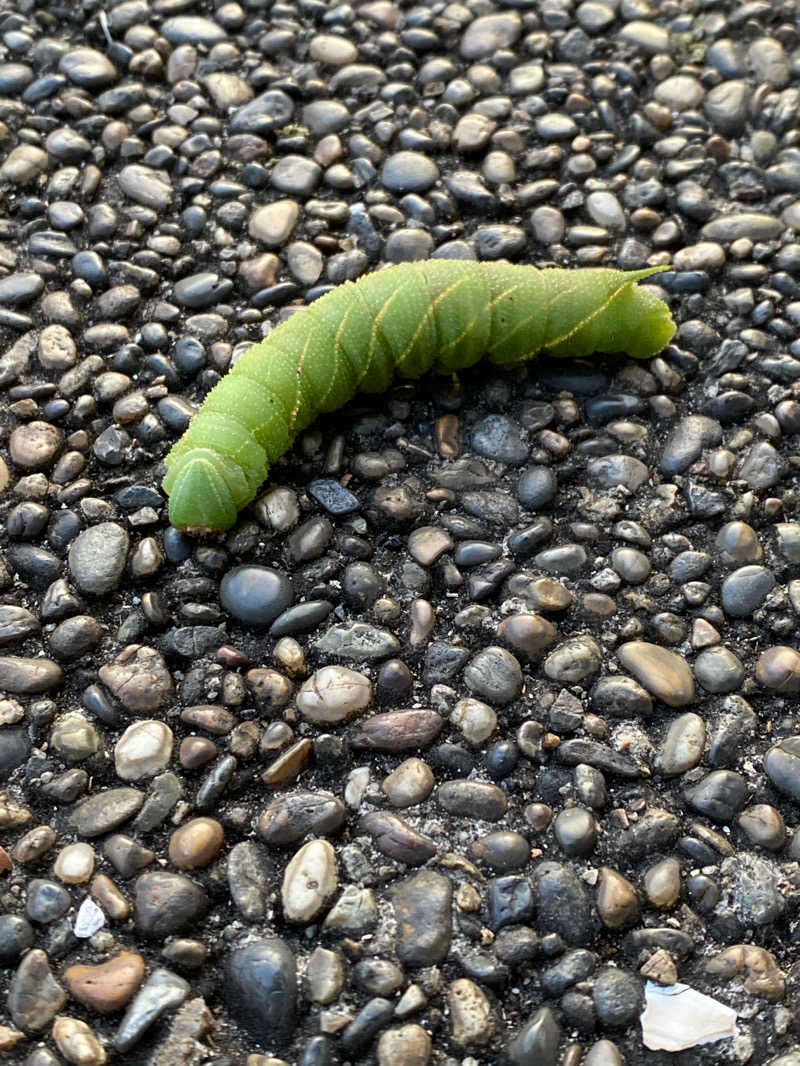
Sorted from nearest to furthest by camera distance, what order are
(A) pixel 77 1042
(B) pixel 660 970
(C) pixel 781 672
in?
(A) pixel 77 1042 → (B) pixel 660 970 → (C) pixel 781 672

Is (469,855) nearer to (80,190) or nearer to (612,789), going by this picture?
(612,789)

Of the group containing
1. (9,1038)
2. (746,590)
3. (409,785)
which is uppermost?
(746,590)

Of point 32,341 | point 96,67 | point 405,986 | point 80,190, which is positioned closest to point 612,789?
point 405,986

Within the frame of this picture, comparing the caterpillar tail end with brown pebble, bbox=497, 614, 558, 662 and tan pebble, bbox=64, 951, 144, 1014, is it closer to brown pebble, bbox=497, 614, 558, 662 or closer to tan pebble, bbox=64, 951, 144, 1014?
brown pebble, bbox=497, 614, 558, 662

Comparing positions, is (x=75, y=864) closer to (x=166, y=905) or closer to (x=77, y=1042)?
(x=166, y=905)

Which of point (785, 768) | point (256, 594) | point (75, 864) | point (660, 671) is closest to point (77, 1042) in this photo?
point (75, 864)

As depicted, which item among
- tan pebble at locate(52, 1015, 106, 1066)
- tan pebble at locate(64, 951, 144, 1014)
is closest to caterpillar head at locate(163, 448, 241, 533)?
tan pebble at locate(64, 951, 144, 1014)
